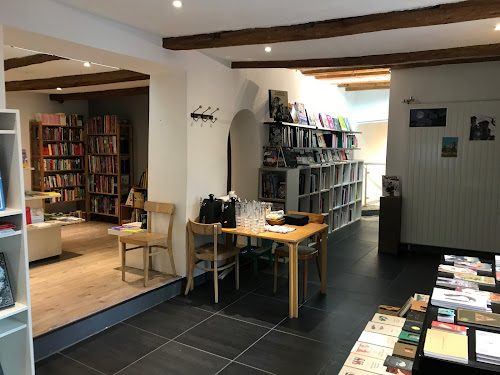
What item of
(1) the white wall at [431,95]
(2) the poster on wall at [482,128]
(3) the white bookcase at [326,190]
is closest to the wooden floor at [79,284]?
(3) the white bookcase at [326,190]

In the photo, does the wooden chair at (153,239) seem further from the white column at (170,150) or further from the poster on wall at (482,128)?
the poster on wall at (482,128)

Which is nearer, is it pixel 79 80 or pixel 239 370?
pixel 239 370

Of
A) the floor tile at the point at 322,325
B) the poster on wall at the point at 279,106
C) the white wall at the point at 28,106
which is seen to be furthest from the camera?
the white wall at the point at 28,106

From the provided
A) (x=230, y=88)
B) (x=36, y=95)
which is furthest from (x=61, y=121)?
(x=230, y=88)

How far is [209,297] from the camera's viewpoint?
4.40m

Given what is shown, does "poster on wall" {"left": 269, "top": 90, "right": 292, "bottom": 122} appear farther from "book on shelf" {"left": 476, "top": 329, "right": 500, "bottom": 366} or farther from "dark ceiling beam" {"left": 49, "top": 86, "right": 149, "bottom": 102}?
"book on shelf" {"left": 476, "top": 329, "right": 500, "bottom": 366}

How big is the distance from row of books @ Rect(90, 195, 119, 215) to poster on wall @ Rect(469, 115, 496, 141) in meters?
6.17

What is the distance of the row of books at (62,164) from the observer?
7566 mm

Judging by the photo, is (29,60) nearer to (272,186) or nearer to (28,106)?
(28,106)

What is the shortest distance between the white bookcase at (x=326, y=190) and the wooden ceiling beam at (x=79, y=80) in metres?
2.27

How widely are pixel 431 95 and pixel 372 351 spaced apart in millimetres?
4755

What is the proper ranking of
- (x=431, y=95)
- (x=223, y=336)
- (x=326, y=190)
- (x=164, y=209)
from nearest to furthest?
(x=223, y=336), (x=164, y=209), (x=431, y=95), (x=326, y=190)

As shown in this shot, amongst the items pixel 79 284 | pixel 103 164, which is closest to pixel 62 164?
pixel 103 164

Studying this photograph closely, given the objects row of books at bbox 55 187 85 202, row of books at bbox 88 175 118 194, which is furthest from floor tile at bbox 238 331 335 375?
row of books at bbox 55 187 85 202
